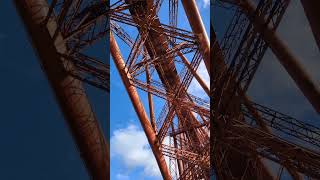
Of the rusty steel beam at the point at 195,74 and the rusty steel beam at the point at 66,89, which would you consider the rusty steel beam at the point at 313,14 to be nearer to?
the rusty steel beam at the point at 66,89

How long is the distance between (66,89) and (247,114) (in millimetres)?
2670

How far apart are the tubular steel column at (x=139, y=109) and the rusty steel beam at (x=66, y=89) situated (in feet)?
22.0

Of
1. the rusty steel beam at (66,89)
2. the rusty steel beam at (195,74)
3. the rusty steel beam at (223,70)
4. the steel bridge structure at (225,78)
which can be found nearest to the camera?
the steel bridge structure at (225,78)

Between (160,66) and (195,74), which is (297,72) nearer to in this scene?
(195,74)

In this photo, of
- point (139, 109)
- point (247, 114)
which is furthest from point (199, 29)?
point (247, 114)

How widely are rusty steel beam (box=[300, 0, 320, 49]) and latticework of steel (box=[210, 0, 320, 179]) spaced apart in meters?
0.32

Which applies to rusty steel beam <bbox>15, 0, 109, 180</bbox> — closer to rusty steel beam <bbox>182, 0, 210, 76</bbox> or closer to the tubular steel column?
rusty steel beam <bbox>182, 0, 210, 76</bbox>

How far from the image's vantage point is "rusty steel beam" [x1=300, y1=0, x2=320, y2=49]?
3.13m

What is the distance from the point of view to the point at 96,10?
25.0 feet

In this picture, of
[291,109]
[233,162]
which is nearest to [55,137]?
[233,162]

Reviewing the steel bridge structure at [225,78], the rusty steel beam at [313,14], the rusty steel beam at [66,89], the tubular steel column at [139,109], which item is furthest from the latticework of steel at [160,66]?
the rusty steel beam at [313,14]

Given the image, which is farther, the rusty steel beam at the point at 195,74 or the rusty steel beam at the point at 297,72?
the rusty steel beam at the point at 195,74

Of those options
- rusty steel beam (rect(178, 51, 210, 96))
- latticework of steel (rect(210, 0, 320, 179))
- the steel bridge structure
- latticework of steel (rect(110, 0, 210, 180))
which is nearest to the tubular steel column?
latticework of steel (rect(110, 0, 210, 180))

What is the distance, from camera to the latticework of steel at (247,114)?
423 centimetres
